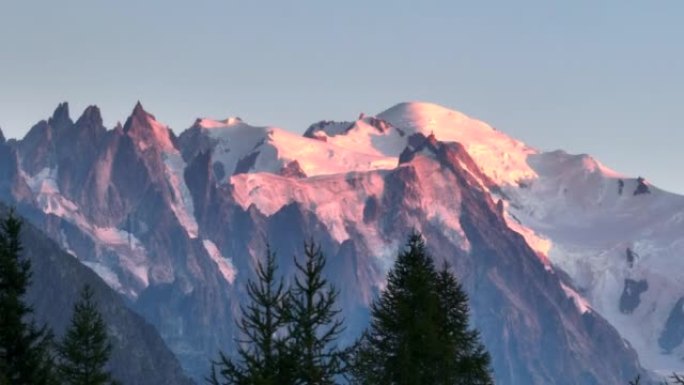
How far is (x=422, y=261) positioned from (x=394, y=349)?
533 centimetres

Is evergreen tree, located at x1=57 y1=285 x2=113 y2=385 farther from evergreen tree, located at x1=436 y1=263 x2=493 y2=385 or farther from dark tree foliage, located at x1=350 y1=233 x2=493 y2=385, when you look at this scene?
evergreen tree, located at x1=436 y1=263 x2=493 y2=385

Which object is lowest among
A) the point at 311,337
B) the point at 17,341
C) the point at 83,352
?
the point at 311,337

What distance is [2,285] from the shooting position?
238ft

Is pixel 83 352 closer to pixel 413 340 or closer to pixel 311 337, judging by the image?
pixel 413 340

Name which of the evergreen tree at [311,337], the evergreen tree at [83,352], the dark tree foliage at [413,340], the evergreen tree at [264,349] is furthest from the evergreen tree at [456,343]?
the evergreen tree at [83,352]

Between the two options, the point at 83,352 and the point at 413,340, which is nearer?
the point at 413,340

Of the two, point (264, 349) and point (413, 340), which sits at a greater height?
point (413, 340)

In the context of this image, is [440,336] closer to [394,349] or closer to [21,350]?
[394,349]

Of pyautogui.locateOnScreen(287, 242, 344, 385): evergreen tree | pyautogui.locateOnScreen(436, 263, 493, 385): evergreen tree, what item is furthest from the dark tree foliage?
pyautogui.locateOnScreen(287, 242, 344, 385): evergreen tree

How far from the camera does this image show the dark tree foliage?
70312 millimetres

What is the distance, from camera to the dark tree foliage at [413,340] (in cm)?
7031

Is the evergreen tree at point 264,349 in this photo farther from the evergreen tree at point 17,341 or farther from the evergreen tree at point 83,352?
the evergreen tree at point 83,352

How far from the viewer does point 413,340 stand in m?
71.7

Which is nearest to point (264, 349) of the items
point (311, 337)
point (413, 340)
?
point (311, 337)
